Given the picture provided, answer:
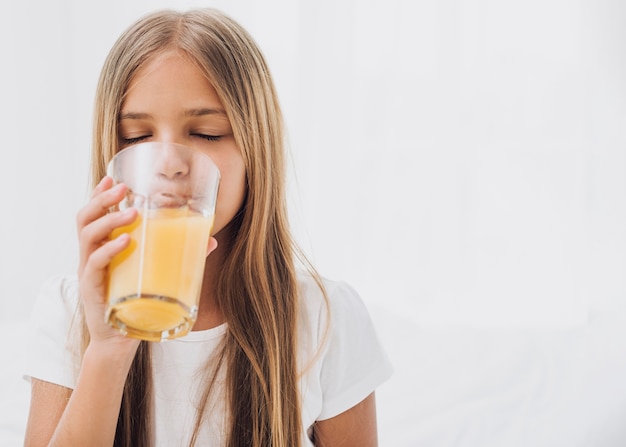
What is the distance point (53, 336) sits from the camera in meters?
1.23

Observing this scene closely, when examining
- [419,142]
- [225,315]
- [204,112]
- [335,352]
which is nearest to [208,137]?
[204,112]

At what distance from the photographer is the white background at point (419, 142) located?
8.46 feet

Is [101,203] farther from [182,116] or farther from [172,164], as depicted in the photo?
[182,116]

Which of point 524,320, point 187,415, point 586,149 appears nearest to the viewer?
point 187,415

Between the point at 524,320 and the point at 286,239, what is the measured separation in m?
1.40

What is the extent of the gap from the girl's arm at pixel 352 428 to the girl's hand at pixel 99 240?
500 mm

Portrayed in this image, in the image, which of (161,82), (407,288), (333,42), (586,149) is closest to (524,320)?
(407,288)

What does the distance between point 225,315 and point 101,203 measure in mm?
424

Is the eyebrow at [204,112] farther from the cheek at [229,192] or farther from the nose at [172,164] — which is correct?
the nose at [172,164]

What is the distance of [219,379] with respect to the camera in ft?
3.96

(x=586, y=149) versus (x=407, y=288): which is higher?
(x=586, y=149)

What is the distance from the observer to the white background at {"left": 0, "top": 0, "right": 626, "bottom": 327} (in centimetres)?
258

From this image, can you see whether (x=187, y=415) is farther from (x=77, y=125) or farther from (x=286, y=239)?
(x=77, y=125)

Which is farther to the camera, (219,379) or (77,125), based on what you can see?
(77,125)
